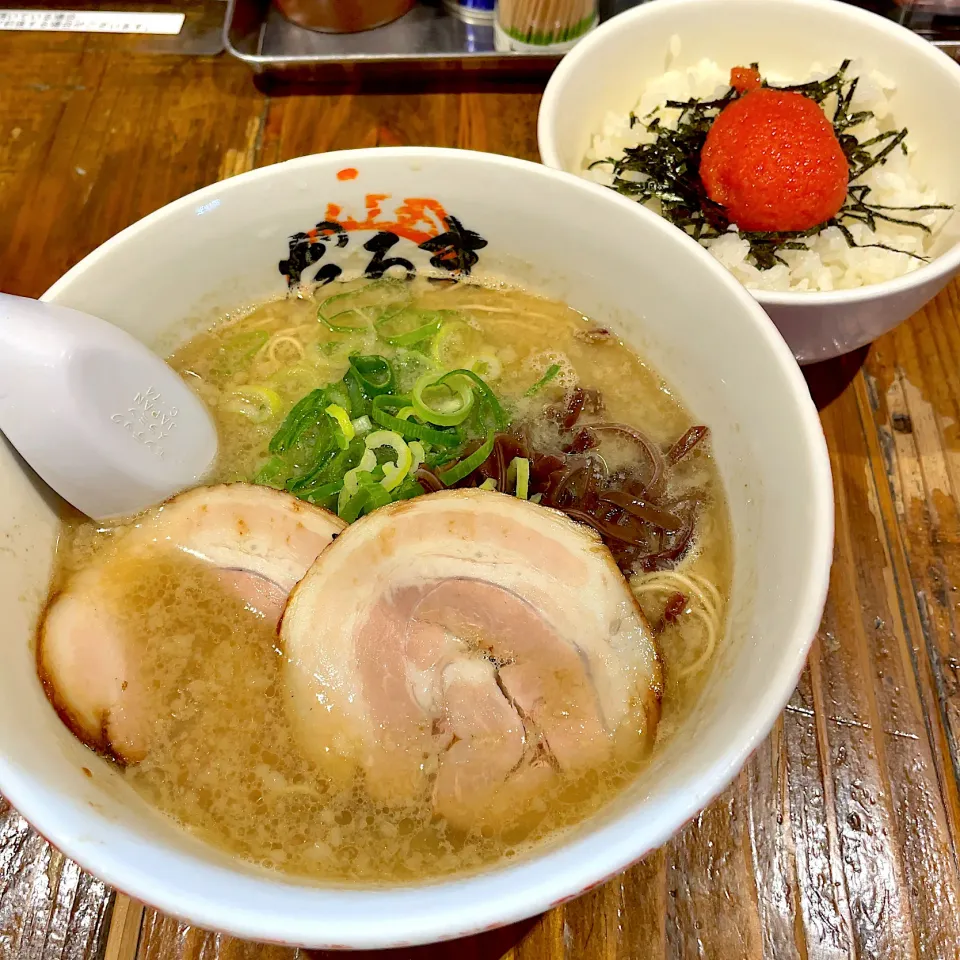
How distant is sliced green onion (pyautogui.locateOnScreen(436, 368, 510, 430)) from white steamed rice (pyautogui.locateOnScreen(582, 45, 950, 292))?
1.75 feet

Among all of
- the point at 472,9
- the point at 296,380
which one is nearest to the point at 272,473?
the point at 296,380

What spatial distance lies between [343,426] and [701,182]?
887 millimetres

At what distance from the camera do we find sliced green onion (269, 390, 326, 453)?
3.70ft

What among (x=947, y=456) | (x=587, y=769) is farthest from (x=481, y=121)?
(x=587, y=769)

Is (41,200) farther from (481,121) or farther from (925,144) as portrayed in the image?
(925,144)

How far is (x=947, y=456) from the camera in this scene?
1.32 meters

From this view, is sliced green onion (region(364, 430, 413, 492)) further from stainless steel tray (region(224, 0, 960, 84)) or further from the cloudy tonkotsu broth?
stainless steel tray (region(224, 0, 960, 84))

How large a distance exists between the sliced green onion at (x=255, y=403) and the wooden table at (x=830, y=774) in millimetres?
657

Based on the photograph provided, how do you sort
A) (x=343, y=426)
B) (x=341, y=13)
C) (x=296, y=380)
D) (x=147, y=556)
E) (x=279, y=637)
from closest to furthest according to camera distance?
(x=279, y=637) < (x=147, y=556) < (x=343, y=426) < (x=296, y=380) < (x=341, y=13)

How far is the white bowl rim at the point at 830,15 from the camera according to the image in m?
1.15

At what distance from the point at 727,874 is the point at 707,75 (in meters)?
1.55

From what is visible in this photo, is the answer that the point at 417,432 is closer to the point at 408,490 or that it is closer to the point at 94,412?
the point at 408,490

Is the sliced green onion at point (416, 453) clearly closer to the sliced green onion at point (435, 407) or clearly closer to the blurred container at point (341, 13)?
the sliced green onion at point (435, 407)

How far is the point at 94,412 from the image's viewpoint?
0.92m
